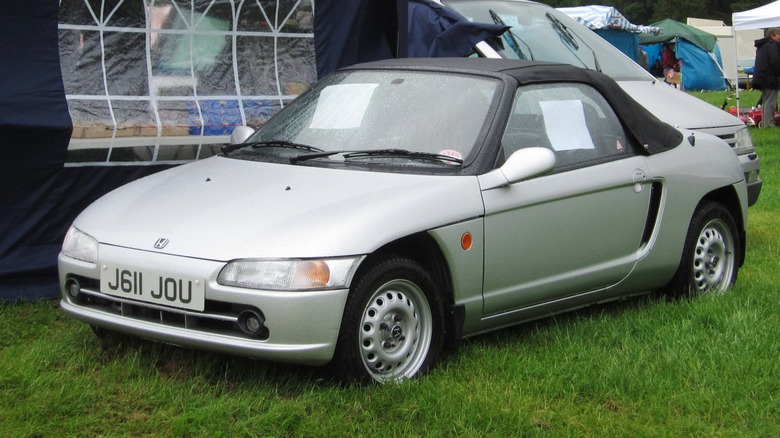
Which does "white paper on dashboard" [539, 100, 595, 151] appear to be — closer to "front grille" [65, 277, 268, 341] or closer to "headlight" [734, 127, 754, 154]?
"front grille" [65, 277, 268, 341]

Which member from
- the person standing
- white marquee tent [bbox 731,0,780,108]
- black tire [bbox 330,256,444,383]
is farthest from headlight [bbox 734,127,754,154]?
the person standing

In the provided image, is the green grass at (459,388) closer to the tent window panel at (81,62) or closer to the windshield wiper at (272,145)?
the windshield wiper at (272,145)

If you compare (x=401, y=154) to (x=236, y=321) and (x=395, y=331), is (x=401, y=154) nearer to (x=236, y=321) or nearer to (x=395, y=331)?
(x=395, y=331)

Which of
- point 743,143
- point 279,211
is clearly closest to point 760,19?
point 743,143

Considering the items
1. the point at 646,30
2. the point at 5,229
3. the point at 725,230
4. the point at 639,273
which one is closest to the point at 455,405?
the point at 639,273

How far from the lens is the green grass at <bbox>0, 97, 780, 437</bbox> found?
166 inches

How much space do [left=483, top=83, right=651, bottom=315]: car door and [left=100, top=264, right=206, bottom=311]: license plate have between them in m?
1.34

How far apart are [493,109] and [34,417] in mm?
2467

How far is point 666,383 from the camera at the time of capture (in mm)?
4750

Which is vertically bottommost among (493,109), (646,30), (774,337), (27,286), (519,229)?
(646,30)

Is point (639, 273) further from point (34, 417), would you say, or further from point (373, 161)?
point (34, 417)

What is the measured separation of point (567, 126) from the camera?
568cm

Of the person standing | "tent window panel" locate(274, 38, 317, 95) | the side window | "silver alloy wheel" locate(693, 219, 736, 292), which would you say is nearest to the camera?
the side window

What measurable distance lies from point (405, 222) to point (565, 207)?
1.08 metres
